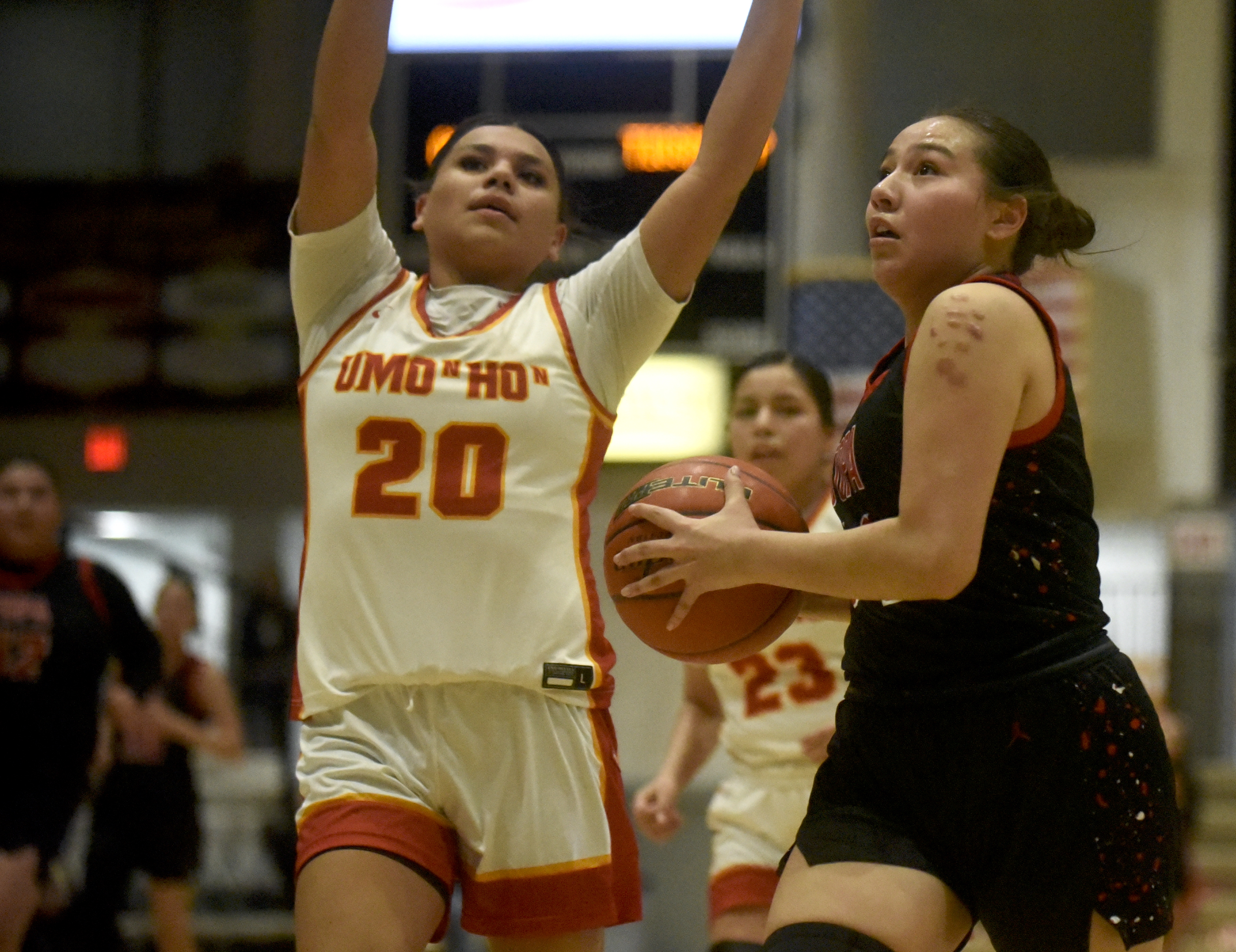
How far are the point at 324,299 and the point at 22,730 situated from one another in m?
2.73

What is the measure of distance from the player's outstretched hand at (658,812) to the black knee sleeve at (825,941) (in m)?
1.66

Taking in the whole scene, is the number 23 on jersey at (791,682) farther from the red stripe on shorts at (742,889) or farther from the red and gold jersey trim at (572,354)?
the red and gold jersey trim at (572,354)

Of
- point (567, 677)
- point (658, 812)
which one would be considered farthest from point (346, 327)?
point (658, 812)

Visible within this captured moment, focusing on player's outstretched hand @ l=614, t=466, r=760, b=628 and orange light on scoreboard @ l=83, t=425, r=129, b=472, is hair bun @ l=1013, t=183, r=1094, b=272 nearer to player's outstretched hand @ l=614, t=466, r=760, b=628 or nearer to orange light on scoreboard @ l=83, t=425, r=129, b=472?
player's outstretched hand @ l=614, t=466, r=760, b=628

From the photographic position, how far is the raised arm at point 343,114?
8.19ft

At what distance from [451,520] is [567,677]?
12.3 inches

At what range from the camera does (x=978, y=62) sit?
13.3 meters

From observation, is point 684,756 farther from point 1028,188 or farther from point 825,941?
point 1028,188

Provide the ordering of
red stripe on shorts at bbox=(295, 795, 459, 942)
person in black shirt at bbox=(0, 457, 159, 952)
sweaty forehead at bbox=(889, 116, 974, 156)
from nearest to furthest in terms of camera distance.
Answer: sweaty forehead at bbox=(889, 116, 974, 156) < red stripe on shorts at bbox=(295, 795, 459, 942) < person in black shirt at bbox=(0, 457, 159, 952)

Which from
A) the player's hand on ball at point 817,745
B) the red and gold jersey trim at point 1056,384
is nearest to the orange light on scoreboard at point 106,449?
the player's hand on ball at point 817,745

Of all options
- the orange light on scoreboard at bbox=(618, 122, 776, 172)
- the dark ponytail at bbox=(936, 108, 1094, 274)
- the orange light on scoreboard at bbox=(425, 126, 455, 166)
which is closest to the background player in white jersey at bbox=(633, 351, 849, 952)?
the dark ponytail at bbox=(936, 108, 1094, 274)

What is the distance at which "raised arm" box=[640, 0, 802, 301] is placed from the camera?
250 centimetres

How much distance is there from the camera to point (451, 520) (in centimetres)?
239

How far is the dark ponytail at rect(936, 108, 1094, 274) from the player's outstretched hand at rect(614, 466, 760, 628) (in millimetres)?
581
